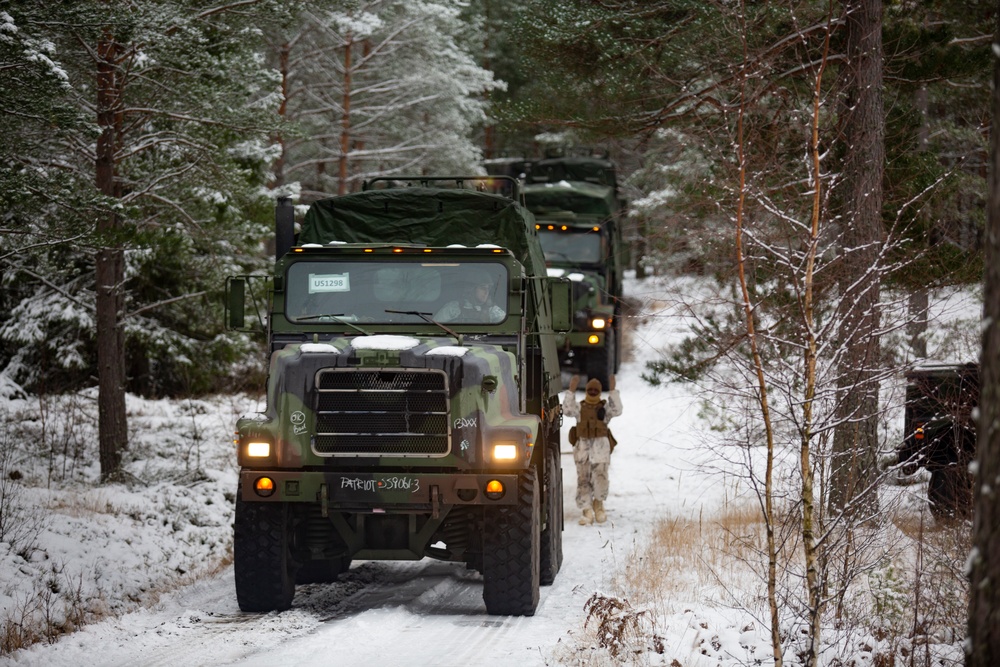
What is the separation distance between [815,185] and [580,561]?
15.8 feet

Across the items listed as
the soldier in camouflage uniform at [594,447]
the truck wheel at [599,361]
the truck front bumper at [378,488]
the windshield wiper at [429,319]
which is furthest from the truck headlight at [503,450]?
the truck wheel at [599,361]

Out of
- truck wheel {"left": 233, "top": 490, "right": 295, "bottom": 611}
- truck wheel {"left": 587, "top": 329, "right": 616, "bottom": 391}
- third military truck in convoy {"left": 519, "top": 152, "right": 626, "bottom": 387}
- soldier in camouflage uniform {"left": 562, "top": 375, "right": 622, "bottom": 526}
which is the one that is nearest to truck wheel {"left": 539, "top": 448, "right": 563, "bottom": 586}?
soldier in camouflage uniform {"left": 562, "top": 375, "right": 622, "bottom": 526}

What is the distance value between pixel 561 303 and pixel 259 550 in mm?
2939

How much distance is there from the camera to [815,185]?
21.2 feet

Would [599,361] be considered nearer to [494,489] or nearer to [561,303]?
[561,303]

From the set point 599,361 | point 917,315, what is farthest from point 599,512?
point 599,361

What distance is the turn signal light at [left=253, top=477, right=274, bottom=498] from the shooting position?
7.61 meters

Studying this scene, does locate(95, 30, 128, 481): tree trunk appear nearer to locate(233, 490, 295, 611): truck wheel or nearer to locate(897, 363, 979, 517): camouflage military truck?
→ locate(233, 490, 295, 611): truck wheel

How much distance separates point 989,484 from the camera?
340cm

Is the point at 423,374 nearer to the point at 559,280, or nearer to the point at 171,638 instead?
the point at 559,280

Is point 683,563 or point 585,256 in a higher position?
point 585,256

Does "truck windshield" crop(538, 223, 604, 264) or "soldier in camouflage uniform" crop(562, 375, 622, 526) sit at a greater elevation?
"truck windshield" crop(538, 223, 604, 264)

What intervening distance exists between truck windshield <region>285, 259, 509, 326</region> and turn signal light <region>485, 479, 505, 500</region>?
1.35m

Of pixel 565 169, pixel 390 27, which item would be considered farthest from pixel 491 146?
pixel 565 169
